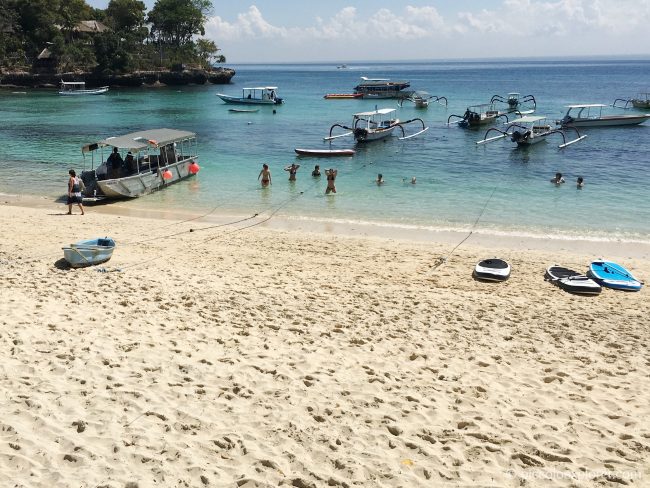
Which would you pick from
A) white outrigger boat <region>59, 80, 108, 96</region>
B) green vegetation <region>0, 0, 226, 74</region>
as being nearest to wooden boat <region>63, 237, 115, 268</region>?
white outrigger boat <region>59, 80, 108, 96</region>

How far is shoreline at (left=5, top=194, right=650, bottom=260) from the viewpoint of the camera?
53.8ft

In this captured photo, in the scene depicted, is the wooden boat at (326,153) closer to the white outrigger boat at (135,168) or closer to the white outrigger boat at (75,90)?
Answer: the white outrigger boat at (135,168)

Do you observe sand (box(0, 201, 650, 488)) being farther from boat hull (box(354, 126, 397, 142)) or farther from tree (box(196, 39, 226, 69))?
tree (box(196, 39, 226, 69))

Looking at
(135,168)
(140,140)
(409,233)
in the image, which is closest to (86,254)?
(409,233)

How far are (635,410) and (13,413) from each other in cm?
775

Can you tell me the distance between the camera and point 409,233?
17922mm

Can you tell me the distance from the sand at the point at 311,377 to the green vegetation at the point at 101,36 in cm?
9740

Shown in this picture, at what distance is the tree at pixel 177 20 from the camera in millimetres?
113450

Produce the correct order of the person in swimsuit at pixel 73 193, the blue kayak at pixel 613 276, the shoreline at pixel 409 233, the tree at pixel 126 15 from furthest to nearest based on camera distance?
the tree at pixel 126 15, the person in swimsuit at pixel 73 193, the shoreline at pixel 409 233, the blue kayak at pixel 613 276

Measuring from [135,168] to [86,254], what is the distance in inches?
437

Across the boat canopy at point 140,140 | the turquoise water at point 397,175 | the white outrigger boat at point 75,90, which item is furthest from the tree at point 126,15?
the boat canopy at point 140,140

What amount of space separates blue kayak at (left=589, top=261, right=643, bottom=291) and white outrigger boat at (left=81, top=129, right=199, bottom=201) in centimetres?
1629

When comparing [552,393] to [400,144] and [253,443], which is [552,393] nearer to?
[253,443]

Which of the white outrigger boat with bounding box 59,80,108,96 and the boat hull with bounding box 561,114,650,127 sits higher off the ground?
the white outrigger boat with bounding box 59,80,108,96
